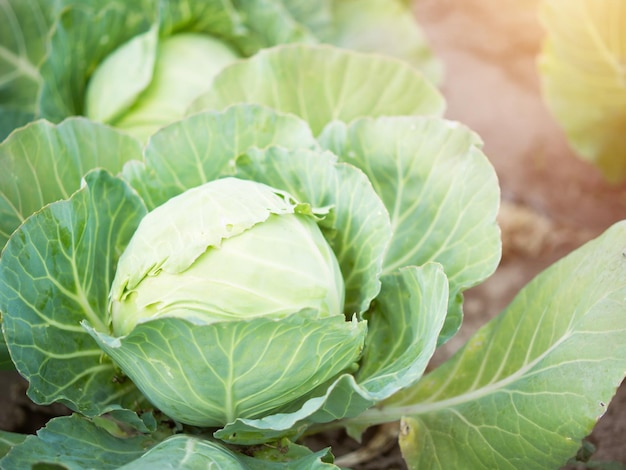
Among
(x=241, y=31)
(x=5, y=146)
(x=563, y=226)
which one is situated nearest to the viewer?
(x=5, y=146)

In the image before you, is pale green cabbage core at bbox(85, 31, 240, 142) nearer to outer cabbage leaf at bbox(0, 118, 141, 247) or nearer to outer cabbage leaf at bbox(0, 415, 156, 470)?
outer cabbage leaf at bbox(0, 118, 141, 247)

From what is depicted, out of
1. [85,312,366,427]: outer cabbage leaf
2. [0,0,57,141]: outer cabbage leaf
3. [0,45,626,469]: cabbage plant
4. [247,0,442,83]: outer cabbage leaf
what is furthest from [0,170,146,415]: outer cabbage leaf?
[247,0,442,83]: outer cabbage leaf

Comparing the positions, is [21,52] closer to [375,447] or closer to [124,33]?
[124,33]

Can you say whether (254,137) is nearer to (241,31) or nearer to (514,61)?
(241,31)

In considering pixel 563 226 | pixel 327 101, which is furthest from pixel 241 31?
pixel 563 226

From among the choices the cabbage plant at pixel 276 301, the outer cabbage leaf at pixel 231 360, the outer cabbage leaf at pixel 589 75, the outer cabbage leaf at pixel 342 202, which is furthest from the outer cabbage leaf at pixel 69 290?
the outer cabbage leaf at pixel 589 75

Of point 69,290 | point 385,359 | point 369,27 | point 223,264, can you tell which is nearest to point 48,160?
point 69,290

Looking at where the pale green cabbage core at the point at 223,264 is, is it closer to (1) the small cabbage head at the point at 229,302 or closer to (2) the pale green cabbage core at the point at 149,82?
(1) the small cabbage head at the point at 229,302
